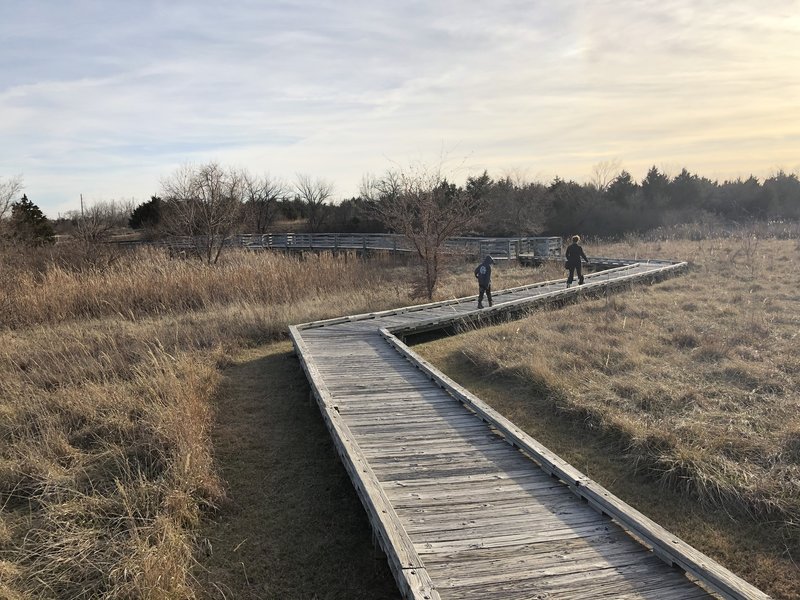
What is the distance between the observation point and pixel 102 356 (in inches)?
320

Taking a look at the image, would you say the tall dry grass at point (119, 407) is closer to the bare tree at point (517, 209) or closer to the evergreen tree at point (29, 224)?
the evergreen tree at point (29, 224)

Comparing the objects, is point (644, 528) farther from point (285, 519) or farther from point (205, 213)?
point (205, 213)

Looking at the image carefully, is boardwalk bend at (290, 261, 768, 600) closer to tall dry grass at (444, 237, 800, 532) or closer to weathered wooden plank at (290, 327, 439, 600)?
weathered wooden plank at (290, 327, 439, 600)

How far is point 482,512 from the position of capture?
3936 millimetres

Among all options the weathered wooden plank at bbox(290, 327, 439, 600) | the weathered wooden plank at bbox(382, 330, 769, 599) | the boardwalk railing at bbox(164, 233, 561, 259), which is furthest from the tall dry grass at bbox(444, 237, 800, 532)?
the boardwalk railing at bbox(164, 233, 561, 259)

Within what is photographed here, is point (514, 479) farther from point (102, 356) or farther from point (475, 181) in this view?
point (475, 181)

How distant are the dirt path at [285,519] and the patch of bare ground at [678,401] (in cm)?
228

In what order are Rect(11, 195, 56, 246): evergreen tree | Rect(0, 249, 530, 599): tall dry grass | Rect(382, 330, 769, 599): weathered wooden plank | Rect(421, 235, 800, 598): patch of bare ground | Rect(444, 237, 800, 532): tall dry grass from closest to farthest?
Rect(382, 330, 769, 599): weathered wooden plank
Rect(0, 249, 530, 599): tall dry grass
Rect(421, 235, 800, 598): patch of bare ground
Rect(444, 237, 800, 532): tall dry grass
Rect(11, 195, 56, 246): evergreen tree

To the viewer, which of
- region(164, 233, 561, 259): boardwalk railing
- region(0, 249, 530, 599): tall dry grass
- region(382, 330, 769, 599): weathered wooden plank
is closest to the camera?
region(382, 330, 769, 599): weathered wooden plank

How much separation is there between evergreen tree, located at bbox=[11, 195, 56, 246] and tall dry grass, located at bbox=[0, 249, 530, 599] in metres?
10.7

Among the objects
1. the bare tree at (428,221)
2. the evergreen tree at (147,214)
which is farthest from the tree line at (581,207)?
the bare tree at (428,221)

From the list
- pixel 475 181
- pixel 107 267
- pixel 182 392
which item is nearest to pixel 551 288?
pixel 182 392

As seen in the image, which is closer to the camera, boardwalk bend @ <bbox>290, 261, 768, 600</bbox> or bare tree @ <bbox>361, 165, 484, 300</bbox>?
boardwalk bend @ <bbox>290, 261, 768, 600</bbox>

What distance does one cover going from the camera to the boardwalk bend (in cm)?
314
